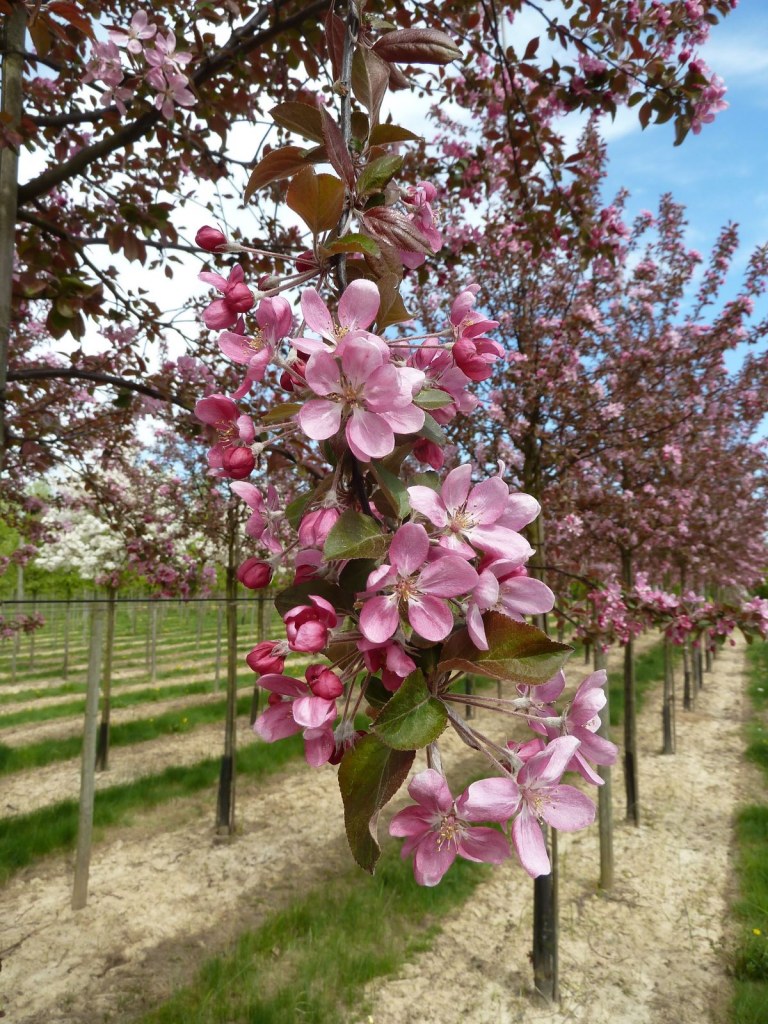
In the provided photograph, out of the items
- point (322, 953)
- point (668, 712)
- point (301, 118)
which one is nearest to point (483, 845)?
point (301, 118)

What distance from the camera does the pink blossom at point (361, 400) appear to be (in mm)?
534

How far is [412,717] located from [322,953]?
4385mm

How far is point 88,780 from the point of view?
15.2ft

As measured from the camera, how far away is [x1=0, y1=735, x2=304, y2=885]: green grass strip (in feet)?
17.7

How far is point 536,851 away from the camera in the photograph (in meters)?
0.58

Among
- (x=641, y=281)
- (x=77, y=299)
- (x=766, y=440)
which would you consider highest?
(x=641, y=281)

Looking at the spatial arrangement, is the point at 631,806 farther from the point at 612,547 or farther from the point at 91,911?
the point at 91,911

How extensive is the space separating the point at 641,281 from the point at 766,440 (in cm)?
583

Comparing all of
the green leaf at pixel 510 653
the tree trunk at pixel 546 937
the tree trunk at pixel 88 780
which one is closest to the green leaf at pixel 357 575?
the green leaf at pixel 510 653

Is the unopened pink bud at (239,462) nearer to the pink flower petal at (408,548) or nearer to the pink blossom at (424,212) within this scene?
the pink flower petal at (408,548)

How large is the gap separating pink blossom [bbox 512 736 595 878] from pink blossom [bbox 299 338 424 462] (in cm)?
31

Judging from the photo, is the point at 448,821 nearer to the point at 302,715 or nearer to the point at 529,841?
the point at 529,841

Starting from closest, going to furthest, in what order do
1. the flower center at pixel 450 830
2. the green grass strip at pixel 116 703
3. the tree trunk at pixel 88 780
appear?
the flower center at pixel 450 830
the tree trunk at pixel 88 780
the green grass strip at pixel 116 703

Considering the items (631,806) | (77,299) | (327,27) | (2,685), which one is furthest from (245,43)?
(2,685)
